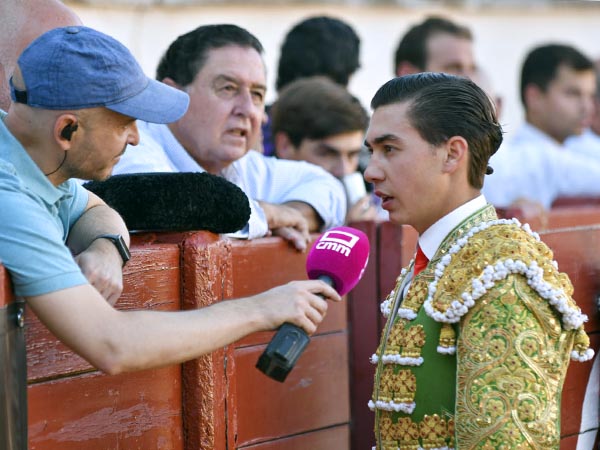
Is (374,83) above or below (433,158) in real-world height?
above

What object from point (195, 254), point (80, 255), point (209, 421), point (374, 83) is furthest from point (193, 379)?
point (374, 83)

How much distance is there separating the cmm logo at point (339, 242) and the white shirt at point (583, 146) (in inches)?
165

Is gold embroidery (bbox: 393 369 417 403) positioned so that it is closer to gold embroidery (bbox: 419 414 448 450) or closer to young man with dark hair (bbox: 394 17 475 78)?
gold embroidery (bbox: 419 414 448 450)

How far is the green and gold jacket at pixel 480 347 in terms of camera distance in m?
2.08

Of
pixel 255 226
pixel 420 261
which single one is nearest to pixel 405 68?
pixel 255 226

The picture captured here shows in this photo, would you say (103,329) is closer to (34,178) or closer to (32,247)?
(32,247)

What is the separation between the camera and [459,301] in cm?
219

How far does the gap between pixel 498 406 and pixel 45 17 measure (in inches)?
66.0

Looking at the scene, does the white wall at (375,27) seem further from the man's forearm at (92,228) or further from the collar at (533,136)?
the man's forearm at (92,228)

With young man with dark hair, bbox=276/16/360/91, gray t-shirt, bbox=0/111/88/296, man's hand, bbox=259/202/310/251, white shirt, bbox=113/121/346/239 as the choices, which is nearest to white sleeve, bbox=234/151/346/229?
white shirt, bbox=113/121/346/239

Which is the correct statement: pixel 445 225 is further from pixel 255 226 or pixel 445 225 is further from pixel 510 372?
pixel 255 226

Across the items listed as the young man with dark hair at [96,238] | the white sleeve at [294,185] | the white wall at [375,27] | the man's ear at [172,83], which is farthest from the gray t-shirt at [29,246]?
the white wall at [375,27]

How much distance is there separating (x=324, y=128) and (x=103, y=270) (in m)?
2.36

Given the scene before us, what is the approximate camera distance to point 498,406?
2.07m
